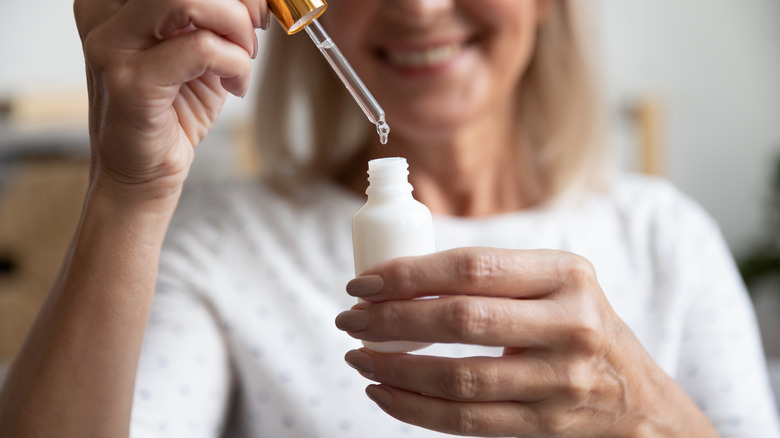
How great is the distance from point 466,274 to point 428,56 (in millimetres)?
490

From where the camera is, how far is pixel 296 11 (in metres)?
0.55

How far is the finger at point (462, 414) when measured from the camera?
521 millimetres

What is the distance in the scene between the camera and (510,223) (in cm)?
103

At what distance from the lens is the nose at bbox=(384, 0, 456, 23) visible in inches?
34.9

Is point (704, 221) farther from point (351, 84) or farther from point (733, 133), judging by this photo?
point (733, 133)

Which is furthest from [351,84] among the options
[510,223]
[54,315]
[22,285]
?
[22,285]

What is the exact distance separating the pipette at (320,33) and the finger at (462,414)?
0.20 meters

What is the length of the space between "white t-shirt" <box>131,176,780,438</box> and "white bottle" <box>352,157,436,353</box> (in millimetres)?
384

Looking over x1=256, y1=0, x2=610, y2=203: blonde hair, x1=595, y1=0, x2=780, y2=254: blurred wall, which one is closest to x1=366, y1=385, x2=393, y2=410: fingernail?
x1=256, y1=0, x2=610, y2=203: blonde hair

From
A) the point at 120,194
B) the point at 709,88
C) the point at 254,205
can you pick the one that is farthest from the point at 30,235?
the point at 709,88

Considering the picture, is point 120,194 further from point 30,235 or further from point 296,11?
point 30,235

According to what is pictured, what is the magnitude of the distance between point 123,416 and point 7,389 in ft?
0.34

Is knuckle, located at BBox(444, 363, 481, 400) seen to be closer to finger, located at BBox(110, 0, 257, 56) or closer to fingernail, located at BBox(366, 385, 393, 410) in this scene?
fingernail, located at BBox(366, 385, 393, 410)

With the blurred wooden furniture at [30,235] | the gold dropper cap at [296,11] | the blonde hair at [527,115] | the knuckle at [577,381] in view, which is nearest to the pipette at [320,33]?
the gold dropper cap at [296,11]
